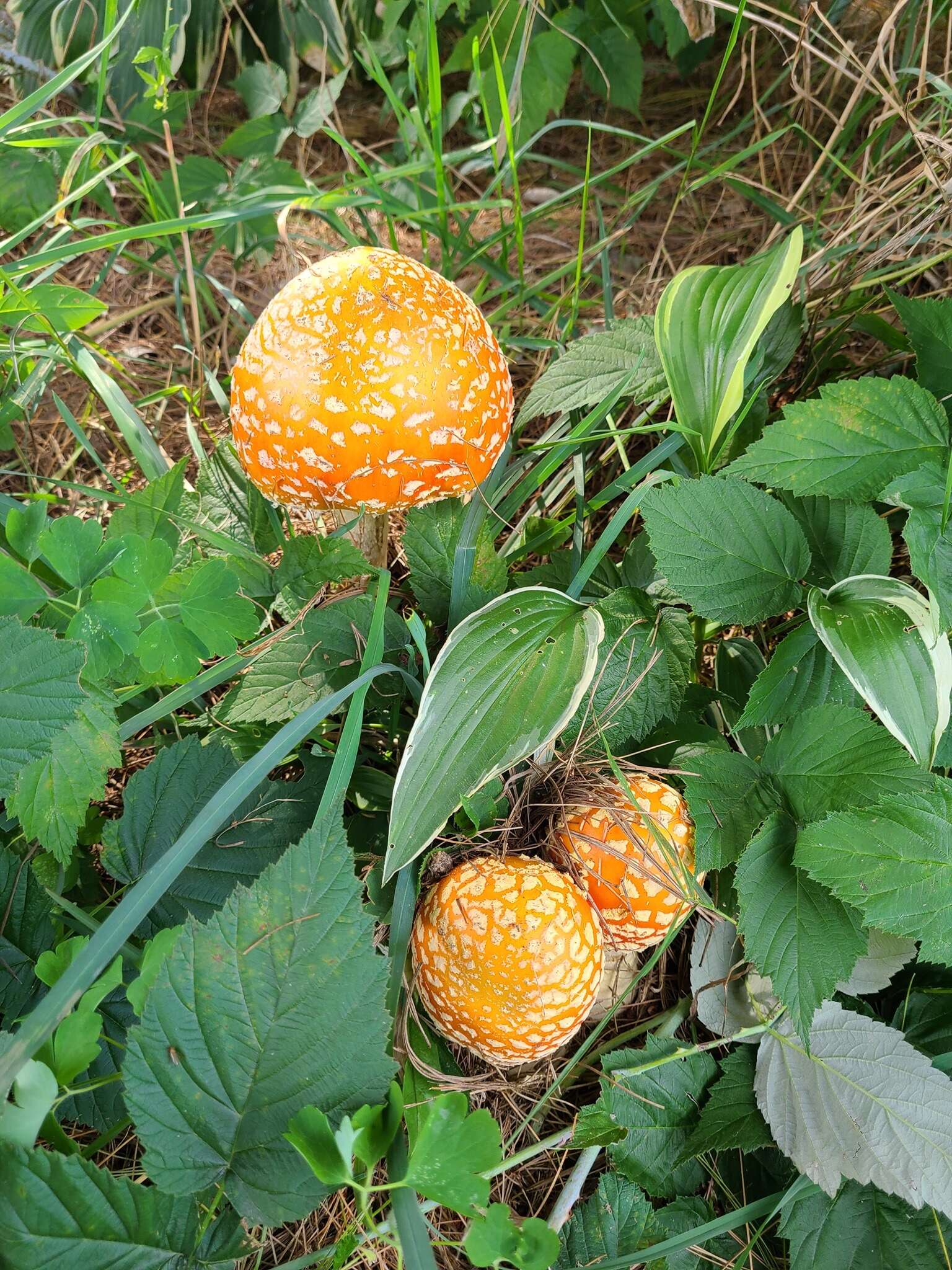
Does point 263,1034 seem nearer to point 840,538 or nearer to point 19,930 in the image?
point 19,930

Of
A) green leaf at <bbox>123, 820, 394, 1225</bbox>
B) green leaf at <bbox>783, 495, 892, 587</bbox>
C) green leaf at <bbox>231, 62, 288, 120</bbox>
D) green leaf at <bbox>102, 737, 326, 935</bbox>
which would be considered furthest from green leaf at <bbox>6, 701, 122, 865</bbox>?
green leaf at <bbox>231, 62, 288, 120</bbox>

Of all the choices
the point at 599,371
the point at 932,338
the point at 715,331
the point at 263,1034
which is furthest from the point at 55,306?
the point at 932,338

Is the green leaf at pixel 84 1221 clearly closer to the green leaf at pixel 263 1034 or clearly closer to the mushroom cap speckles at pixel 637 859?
the green leaf at pixel 263 1034

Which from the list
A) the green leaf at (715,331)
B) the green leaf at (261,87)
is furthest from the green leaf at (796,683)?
the green leaf at (261,87)

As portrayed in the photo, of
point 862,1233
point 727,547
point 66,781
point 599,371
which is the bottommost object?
point 862,1233

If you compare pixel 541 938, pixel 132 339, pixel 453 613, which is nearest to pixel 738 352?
pixel 453 613
